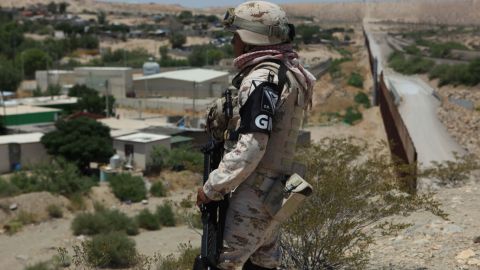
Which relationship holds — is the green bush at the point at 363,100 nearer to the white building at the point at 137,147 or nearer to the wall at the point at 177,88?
the wall at the point at 177,88

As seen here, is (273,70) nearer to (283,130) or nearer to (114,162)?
(283,130)

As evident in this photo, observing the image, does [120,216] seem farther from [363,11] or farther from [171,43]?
[363,11]

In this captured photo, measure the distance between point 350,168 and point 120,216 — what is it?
12.1m

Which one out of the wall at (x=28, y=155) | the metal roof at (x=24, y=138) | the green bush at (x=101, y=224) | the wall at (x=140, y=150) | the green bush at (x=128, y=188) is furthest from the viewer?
the metal roof at (x=24, y=138)

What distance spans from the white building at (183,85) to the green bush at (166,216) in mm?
25092

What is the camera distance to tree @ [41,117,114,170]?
75.2 feet

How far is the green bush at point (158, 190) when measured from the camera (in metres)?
21.0

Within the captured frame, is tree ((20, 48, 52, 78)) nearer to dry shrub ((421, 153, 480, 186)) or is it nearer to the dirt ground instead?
the dirt ground

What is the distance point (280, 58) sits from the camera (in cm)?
298

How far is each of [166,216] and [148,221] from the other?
0.61 metres

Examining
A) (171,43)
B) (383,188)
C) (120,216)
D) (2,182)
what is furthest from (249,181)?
(171,43)

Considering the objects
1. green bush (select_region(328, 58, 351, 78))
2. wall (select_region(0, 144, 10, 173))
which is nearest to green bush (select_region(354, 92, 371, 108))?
green bush (select_region(328, 58, 351, 78))

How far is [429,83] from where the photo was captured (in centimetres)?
4500

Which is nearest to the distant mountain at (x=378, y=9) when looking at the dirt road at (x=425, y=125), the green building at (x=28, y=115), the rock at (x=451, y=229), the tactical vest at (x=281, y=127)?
the dirt road at (x=425, y=125)
